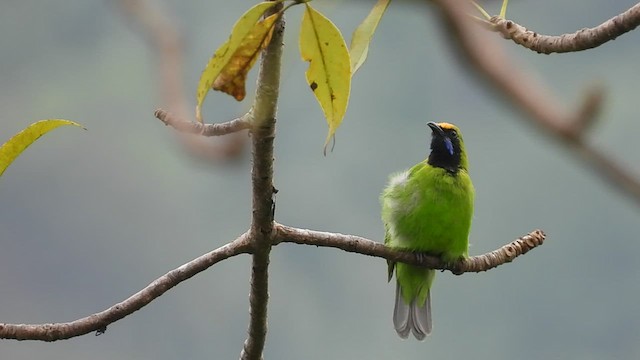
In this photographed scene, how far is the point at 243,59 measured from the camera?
3.85 feet

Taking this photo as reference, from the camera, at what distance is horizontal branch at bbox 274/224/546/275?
1.97 metres

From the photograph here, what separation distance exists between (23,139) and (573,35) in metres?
0.73

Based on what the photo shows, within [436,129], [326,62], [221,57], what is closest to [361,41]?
[326,62]

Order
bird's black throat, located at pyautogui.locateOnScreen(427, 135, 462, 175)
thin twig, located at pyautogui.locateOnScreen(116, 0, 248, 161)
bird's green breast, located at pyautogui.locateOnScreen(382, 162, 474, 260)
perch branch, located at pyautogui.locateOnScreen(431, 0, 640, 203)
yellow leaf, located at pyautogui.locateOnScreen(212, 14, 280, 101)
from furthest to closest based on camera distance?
1. bird's black throat, located at pyautogui.locateOnScreen(427, 135, 462, 175)
2. bird's green breast, located at pyautogui.locateOnScreen(382, 162, 474, 260)
3. yellow leaf, located at pyautogui.locateOnScreen(212, 14, 280, 101)
4. thin twig, located at pyautogui.locateOnScreen(116, 0, 248, 161)
5. perch branch, located at pyautogui.locateOnScreen(431, 0, 640, 203)

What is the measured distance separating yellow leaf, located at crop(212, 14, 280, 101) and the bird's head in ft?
10.5

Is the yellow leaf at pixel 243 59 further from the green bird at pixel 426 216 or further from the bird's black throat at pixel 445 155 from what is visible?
the bird's black throat at pixel 445 155

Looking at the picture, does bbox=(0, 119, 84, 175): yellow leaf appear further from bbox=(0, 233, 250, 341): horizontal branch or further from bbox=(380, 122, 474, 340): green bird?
bbox=(380, 122, 474, 340): green bird

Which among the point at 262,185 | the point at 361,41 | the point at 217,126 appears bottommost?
the point at 262,185

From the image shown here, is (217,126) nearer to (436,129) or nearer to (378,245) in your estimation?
(378,245)

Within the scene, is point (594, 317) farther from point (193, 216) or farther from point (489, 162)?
point (193, 216)

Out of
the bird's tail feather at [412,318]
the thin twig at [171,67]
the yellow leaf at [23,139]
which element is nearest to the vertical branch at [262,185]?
the yellow leaf at [23,139]

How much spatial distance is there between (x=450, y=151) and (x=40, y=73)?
36351 millimetres

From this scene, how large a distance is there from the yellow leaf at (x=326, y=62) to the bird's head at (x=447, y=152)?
3154 mm

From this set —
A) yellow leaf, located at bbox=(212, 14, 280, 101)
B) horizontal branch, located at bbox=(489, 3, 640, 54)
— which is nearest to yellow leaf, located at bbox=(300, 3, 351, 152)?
yellow leaf, located at bbox=(212, 14, 280, 101)
